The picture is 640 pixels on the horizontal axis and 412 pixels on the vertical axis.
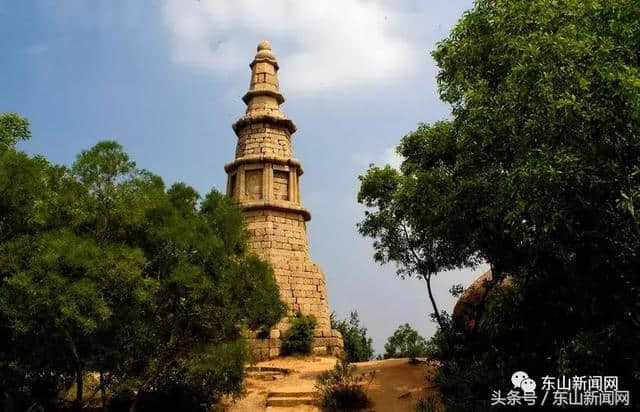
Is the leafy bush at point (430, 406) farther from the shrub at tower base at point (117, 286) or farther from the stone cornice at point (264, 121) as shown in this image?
the stone cornice at point (264, 121)

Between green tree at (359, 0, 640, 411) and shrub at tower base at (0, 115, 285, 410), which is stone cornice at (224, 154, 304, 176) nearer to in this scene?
shrub at tower base at (0, 115, 285, 410)

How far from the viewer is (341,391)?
13602 mm

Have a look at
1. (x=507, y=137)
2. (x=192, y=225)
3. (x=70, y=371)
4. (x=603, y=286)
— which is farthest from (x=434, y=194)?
(x=70, y=371)

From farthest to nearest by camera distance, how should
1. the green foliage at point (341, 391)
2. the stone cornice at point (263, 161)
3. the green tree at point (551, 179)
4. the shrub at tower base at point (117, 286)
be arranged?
the stone cornice at point (263, 161) < the green foliage at point (341, 391) < the shrub at tower base at point (117, 286) < the green tree at point (551, 179)

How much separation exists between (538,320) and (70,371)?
33.0 ft

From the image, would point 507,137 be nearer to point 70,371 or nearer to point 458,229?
point 458,229

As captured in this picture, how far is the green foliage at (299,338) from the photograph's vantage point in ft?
60.0

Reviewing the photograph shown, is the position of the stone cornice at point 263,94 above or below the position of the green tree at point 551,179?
above

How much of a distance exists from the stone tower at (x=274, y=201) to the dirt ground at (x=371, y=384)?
152cm

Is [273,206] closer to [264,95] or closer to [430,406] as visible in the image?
[264,95]

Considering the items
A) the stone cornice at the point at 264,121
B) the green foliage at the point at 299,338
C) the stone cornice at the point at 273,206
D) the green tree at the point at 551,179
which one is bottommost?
the green foliage at the point at 299,338

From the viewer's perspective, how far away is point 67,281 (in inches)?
380

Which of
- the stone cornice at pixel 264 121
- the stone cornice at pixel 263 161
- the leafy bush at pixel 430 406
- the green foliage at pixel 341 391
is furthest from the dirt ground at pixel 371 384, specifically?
the stone cornice at pixel 264 121

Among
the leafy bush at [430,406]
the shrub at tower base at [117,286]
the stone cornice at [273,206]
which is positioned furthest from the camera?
the stone cornice at [273,206]
